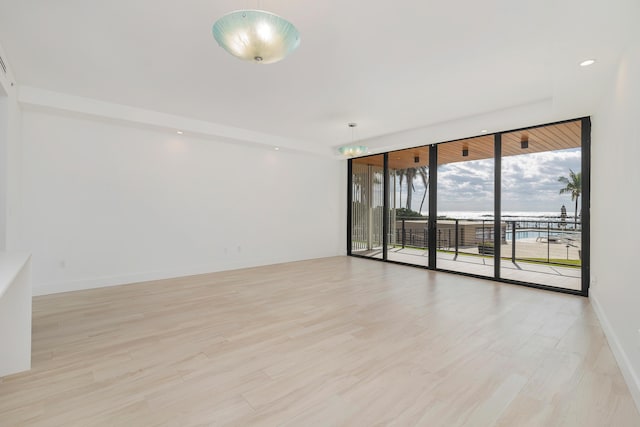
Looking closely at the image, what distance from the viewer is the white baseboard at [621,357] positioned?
1.91 metres

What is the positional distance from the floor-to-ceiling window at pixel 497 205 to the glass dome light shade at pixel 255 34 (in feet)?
14.5

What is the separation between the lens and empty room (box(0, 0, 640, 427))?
1998 millimetres

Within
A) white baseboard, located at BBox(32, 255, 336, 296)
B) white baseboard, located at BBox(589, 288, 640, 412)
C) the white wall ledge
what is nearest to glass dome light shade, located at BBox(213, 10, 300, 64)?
the white wall ledge

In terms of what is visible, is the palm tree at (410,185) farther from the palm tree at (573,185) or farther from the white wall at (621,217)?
the white wall at (621,217)

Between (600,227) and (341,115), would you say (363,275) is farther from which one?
(600,227)

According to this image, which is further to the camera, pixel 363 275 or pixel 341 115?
pixel 363 275

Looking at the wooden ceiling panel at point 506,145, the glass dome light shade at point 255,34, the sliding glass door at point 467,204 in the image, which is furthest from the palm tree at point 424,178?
the glass dome light shade at point 255,34

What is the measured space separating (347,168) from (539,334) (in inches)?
231

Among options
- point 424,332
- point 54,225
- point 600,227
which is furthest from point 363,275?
point 54,225

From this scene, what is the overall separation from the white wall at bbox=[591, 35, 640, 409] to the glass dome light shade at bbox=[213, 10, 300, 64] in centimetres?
246

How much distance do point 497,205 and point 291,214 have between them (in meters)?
4.18

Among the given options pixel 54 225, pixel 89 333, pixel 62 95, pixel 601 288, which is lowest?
pixel 89 333

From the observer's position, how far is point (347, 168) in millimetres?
8055

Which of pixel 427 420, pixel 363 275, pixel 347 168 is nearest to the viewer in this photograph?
pixel 427 420
